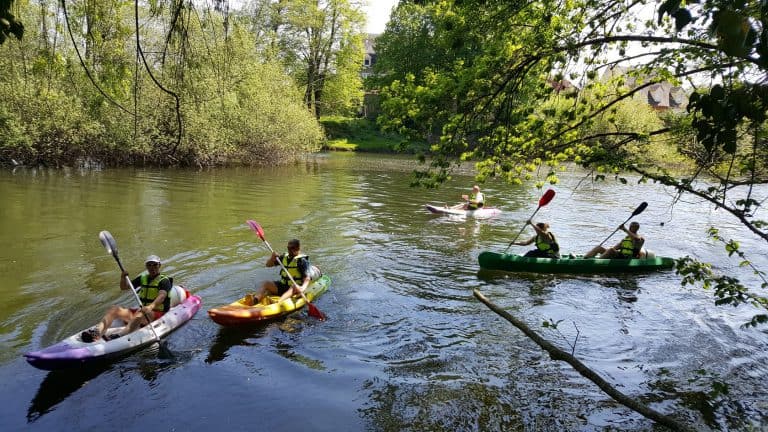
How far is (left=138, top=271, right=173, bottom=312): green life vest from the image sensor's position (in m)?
→ 7.47

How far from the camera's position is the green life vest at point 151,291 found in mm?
7473

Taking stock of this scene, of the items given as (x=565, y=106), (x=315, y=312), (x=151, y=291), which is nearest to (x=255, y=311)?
(x=315, y=312)

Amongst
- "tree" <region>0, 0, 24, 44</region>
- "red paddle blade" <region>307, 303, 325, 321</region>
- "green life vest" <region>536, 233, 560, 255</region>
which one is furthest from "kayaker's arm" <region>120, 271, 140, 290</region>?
"green life vest" <region>536, 233, 560, 255</region>

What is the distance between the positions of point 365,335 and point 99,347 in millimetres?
3376

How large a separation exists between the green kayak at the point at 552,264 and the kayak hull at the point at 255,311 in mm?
4118

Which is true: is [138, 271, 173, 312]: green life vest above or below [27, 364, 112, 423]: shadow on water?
above

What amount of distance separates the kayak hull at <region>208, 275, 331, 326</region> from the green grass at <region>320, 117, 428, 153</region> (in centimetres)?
3789

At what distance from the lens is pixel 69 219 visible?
1368 centimetres

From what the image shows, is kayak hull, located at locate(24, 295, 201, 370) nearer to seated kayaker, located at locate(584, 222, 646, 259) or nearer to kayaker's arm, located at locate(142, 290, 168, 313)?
kayaker's arm, located at locate(142, 290, 168, 313)

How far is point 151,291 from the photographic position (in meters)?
7.49

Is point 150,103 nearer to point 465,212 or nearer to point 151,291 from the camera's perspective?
point 465,212

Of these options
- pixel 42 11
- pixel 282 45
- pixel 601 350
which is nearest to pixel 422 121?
pixel 42 11

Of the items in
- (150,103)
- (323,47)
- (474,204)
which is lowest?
(474,204)

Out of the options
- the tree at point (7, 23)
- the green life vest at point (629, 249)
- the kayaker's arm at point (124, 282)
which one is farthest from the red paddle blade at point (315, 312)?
the green life vest at point (629, 249)
